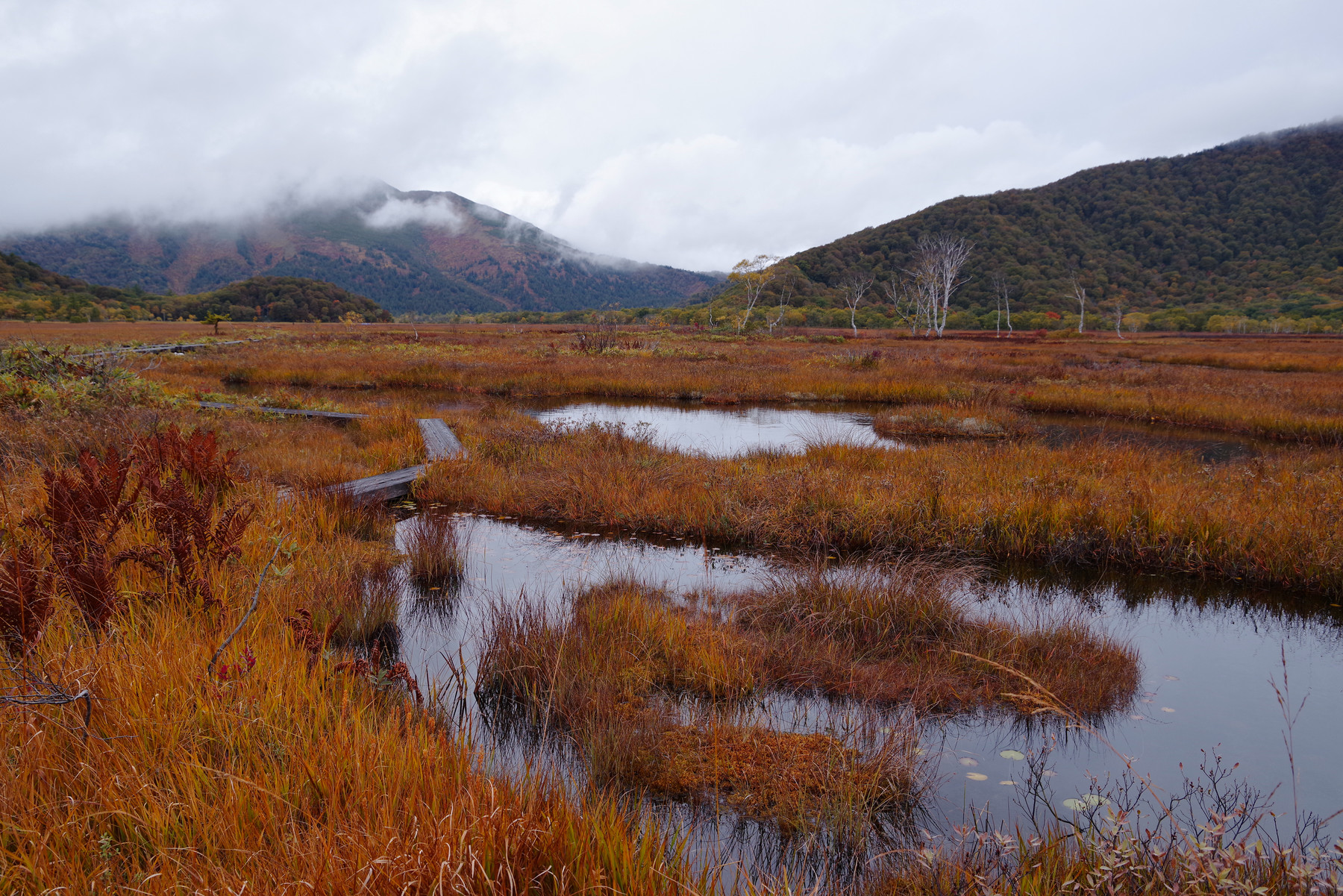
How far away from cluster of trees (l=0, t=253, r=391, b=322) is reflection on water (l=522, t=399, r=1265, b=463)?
6309 cm

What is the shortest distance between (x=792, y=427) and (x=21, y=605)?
14075 millimetres

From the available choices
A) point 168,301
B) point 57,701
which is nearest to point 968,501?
point 57,701

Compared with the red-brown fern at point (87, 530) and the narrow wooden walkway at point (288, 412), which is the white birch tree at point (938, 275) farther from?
the red-brown fern at point (87, 530)

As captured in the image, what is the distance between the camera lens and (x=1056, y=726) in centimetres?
382

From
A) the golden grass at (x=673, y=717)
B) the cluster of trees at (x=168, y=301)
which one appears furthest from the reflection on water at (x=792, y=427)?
the cluster of trees at (x=168, y=301)

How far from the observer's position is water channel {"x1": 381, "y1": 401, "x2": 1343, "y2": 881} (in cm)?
334

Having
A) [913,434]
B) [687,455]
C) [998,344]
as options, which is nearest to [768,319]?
[998,344]

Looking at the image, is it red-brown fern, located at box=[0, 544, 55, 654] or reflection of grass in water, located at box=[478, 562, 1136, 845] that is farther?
reflection of grass in water, located at box=[478, 562, 1136, 845]

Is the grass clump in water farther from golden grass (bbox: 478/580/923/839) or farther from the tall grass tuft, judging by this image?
the tall grass tuft

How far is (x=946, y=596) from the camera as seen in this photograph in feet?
16.6

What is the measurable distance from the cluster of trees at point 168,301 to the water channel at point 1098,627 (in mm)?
73309

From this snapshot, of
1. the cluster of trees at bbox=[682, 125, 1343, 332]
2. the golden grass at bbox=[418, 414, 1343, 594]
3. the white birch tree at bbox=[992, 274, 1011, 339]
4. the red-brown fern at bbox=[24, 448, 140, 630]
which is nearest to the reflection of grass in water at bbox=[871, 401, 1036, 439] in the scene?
the golden grass at bbox=[418, 414, 1343, 594]

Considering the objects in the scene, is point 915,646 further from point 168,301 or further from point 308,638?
point 168,301

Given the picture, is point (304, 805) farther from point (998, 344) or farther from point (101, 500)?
point (998, 344)
